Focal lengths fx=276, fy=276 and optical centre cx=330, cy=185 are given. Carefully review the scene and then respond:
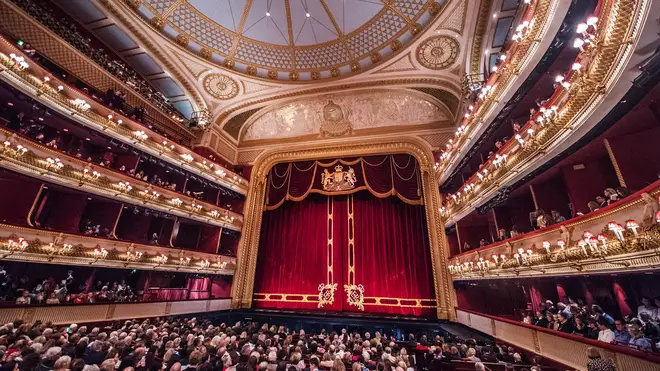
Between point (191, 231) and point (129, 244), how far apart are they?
431cm

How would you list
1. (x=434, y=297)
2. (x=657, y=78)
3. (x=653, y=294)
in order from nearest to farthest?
(x=657, y=78), (x=653, y=294), (x=434, y=297)

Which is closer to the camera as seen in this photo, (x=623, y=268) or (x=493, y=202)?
(x=623, y=268)

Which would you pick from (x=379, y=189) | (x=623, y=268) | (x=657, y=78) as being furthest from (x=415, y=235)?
(x=657, y=78)

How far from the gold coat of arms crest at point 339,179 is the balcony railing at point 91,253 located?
6.19 m

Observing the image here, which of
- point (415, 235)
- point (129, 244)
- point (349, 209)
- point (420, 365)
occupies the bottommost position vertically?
point (420, 365)

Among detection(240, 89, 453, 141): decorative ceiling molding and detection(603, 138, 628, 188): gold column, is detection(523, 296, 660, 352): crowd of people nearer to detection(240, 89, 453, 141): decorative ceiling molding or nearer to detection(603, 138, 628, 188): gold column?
detection(603, 138, 628, 188): gold column

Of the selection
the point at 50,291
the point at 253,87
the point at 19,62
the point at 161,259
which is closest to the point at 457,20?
the point at 253,87

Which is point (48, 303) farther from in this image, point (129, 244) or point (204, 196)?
point (204, 196)

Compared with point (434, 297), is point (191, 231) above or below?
above

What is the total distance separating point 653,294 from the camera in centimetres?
555

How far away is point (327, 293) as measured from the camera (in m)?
12.5

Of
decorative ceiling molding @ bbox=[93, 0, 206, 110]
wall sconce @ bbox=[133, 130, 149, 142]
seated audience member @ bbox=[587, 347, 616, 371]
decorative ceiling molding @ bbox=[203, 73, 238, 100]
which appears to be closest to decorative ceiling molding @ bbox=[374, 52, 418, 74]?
decorative ceiling molding @ bbox=[203, 73, 238, 100]

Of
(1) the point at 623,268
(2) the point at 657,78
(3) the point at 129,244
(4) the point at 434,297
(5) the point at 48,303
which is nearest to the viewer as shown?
(2) the point at 657,78

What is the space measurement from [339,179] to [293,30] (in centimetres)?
682
